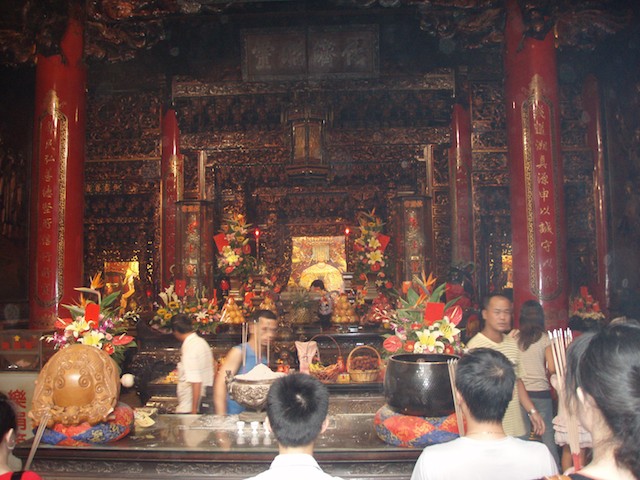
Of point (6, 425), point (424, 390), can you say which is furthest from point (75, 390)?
point (424, 390)

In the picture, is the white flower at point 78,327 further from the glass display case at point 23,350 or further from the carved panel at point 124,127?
the carved panel at point 124,127

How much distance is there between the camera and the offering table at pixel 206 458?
223 cm

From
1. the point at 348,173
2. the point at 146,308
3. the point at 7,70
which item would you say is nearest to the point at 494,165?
the point at 348,173

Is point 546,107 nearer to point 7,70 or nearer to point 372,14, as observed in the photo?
point 372,14

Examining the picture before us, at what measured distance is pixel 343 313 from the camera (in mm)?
6598

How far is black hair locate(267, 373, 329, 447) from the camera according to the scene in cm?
147

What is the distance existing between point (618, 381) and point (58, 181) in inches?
213

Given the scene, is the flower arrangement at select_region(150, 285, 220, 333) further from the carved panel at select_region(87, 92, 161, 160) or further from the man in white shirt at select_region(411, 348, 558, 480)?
the man in white shirt at select_region(411, 348, 558, 480)

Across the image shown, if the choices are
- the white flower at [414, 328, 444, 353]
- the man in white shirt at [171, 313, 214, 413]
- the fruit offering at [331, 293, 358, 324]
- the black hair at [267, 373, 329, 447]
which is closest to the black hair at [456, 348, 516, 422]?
the black hair at [267, 373, 329, 447]

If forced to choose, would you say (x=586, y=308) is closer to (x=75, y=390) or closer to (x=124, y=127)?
(x=75, y=390)

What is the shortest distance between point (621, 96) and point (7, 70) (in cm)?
743

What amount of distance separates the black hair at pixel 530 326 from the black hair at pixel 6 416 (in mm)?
2809

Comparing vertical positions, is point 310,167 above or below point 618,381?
above

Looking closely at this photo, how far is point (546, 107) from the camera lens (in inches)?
208
